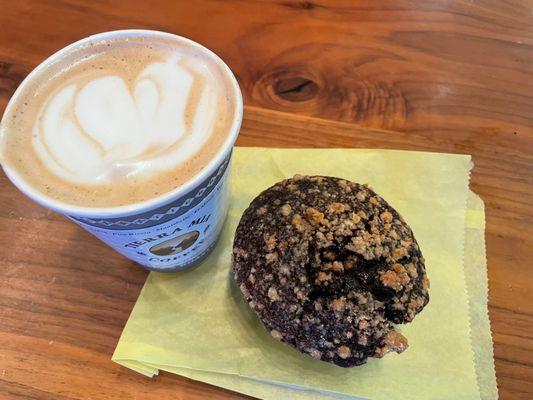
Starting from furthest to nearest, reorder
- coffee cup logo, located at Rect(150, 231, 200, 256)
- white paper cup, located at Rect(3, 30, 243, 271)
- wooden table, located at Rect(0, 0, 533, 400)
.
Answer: wooden table, located at Rect(0, 0, 533, 400)
coffee cup logo, located at Rect(150, 231, 200, 256)
white paper cup, located at Rect(3, 30, 243, 271)

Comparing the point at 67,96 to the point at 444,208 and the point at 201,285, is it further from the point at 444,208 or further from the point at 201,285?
the point at 444,208

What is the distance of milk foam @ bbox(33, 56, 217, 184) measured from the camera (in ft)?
2.30

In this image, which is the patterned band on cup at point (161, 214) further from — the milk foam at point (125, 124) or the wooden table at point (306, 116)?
the wooden table at point (306, 116)

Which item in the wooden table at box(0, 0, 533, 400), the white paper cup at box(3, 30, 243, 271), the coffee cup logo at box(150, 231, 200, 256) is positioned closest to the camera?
the white paper cup at box(3, 30, 243, 271)

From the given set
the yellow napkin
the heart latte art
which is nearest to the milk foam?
the heart latte art

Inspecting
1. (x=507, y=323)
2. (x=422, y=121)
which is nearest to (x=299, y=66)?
(x=422, y=121)

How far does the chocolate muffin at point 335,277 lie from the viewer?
75 cm

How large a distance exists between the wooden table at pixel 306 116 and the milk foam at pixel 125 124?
333 mm

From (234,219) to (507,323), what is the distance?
1.82ft

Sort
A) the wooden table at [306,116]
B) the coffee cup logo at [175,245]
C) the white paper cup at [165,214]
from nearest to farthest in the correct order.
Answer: the white paper cup at [165,214] → the coffee cup logo at [175,245] → the wooden table at [306,116]

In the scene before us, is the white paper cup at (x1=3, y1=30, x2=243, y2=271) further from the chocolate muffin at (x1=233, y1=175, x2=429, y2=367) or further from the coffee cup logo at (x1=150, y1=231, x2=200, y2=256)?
the chocolate muffin at (x1=233, y1=175, x2=429, y2=367)

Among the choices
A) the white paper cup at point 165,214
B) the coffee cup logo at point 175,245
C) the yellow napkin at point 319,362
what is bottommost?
the yellow napkin at point 319,362

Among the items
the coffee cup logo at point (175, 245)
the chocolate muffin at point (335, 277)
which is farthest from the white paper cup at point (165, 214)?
the chocolate muffin at point (335, 277)

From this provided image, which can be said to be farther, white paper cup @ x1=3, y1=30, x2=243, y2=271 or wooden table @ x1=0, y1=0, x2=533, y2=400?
wooden table @ x1=0, y1=0, x2=533, y2=400
